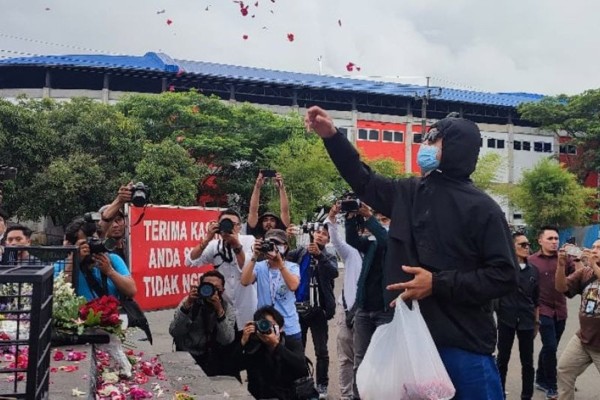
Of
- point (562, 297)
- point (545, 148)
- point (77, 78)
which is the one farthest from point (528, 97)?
point (562, 297)

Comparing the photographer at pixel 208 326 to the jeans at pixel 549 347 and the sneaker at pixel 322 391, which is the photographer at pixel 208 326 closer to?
the sneaker at pixel 322 391

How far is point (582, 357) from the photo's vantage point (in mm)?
5832

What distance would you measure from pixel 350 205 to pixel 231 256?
2.00 m

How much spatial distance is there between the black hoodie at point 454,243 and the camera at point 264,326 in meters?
2.87

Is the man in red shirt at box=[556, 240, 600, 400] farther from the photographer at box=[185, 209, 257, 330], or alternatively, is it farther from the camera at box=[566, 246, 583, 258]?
the photographer at box=[185, 209, 257, 330]

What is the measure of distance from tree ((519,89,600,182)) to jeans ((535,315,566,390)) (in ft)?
133

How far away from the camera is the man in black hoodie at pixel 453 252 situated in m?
2.51

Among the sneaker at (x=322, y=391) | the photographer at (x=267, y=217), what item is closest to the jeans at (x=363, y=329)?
the sneaker at (x=322, y=391)

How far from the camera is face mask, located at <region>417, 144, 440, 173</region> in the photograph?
271 centimetres

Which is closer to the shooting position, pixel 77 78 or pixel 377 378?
pixel 377 378

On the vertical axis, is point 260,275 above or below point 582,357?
above

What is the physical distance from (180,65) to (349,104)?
1175 centimetres

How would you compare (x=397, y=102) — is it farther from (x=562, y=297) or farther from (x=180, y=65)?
(x=562, y=297)

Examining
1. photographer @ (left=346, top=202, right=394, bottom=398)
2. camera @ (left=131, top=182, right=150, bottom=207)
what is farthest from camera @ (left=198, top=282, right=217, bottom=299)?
photographer @ (left=346, top=202, right=394, bottom=398)
